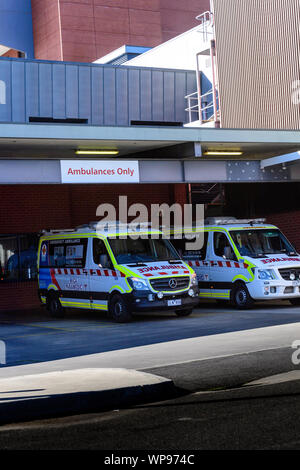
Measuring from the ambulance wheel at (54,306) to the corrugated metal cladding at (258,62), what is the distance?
34.4 ft

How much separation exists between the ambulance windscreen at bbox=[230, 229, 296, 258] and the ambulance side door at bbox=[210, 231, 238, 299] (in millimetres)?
277

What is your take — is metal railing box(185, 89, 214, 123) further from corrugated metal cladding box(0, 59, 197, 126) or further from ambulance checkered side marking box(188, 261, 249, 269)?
ambulance checkered side marking box(188, 261, 249, 269)

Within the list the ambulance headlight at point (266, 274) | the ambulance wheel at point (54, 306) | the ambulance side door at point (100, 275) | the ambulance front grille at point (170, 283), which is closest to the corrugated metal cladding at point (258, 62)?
the ambulance headlight at point (266, 274)

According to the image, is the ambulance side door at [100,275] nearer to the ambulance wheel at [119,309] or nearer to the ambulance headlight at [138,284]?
the ambulance wheel at [119,309]

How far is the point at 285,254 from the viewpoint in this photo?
20375 mm

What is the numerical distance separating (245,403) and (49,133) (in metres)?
11.6

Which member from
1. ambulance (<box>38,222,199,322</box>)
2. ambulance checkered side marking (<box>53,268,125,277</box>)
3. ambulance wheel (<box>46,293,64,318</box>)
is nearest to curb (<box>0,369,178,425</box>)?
ambulance (<box>38,222,199,322</box>)

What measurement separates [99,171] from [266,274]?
499 cm

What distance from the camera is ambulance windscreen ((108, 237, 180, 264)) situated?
1911 cm

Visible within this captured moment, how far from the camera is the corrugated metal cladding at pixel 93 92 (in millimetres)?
28797

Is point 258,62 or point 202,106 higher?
point 258,62

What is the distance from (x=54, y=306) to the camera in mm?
21375

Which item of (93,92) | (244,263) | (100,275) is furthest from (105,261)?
(93,92)

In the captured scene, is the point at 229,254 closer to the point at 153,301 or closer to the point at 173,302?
the point at 173,302
